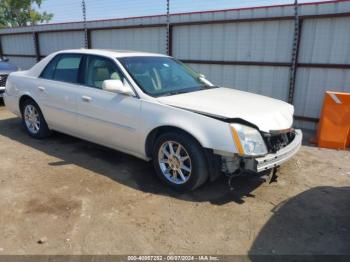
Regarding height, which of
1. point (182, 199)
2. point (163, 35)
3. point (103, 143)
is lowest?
point (182, 199)

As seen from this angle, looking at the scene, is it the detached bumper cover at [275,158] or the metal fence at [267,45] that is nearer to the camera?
the detached bumper cover at [275,158]

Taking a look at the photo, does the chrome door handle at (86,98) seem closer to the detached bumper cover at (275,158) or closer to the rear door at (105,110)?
the rear door at (105,110)

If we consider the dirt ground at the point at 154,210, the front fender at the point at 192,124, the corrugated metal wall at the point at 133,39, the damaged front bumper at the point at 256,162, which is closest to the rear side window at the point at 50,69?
the dirt ground at the point at 154,210

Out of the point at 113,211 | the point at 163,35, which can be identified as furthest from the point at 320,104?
the point at 113,211

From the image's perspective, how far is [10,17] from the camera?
36.3 metres

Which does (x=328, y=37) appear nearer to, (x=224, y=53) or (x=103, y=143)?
(x=224, y=53)

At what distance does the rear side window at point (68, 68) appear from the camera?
5102mm

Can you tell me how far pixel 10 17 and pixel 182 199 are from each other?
39333 millimetres

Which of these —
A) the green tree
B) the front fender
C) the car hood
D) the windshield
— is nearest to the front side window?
the windshield

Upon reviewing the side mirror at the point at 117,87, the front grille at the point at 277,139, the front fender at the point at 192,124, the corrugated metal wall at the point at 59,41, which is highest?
the corrugated metal wall at the point at 59,41

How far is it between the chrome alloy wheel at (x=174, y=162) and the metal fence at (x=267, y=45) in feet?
14.2

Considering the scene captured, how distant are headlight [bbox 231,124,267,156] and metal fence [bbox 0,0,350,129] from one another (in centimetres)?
416

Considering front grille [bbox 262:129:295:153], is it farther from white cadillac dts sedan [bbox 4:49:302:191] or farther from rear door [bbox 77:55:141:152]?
rear door [bbox 77:55:141:152]

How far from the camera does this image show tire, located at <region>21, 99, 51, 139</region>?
5797mm
